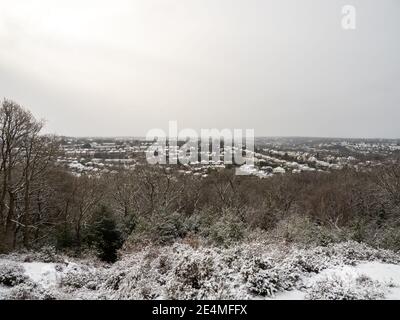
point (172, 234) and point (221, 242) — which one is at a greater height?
point (221, 242)

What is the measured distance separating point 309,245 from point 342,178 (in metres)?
31.7

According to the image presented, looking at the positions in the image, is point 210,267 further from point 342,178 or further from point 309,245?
point 342,178

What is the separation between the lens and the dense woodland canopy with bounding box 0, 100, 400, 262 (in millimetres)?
15266

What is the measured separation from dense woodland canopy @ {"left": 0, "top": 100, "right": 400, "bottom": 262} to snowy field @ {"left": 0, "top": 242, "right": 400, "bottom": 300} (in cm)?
311

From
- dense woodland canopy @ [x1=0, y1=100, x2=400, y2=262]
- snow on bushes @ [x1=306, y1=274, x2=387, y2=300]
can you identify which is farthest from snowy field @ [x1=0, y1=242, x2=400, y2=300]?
dense woodland canopy @ [x1=0, y1=100, x2=400, y2=262]

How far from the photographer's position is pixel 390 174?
99.8 ft

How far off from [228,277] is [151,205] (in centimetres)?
2197

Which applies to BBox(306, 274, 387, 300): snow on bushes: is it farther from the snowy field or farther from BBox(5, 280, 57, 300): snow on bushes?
BBox(5, 280, 57, 300): snow on bushes

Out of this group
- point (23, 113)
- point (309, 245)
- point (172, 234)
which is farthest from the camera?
point (172, 234)

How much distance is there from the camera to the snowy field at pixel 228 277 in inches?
271

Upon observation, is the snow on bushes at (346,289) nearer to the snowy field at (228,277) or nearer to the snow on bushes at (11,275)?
the snowy field at (228,277)

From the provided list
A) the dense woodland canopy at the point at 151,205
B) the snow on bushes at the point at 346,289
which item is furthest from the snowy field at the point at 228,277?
the dense woodland canopy at the point at 151,205
